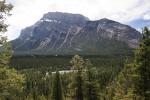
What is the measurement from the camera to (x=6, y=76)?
56.0ft

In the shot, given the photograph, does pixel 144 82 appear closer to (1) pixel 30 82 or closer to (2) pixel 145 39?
(2) pixel 145 39

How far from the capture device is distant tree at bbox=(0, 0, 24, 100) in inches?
A: 655

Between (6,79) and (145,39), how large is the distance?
1339cm

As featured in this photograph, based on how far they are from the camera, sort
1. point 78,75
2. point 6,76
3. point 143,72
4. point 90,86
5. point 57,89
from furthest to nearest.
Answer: point 57,89 → point 90,86 → point 78,75 → point 143,72 → point 6,76

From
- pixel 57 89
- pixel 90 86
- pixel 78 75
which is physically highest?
pixel 78 75

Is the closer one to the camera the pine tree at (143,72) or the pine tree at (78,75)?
the pine tree at (143,72)

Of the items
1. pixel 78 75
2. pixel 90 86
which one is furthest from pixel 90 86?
pixel 78 75

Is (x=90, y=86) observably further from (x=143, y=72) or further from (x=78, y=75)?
(x=143, y=72)

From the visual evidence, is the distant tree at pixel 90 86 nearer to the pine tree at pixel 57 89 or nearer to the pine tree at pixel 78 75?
the pine tree at pixel 78 75

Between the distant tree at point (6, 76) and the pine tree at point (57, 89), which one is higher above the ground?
the distant tree at point (6, 76)

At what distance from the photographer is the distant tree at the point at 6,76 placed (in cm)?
1664

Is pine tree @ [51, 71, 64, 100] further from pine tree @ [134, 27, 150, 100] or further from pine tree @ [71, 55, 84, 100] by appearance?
pine tree @ [134, 27, 150, 100]

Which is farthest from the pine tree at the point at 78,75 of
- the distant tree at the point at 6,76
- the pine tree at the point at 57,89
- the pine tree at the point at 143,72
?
the distant tree at the point at 6,76

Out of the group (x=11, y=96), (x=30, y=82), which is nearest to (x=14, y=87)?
(x=11, y=96)
